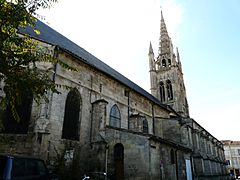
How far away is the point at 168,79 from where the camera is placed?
34375mm

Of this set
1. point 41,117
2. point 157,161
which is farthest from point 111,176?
point 41,117

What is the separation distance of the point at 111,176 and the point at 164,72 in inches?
1063

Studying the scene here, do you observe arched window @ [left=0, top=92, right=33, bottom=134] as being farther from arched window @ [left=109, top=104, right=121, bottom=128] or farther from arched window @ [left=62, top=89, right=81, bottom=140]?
arched window @ [left=109, top=104, right=121, bottom=128]

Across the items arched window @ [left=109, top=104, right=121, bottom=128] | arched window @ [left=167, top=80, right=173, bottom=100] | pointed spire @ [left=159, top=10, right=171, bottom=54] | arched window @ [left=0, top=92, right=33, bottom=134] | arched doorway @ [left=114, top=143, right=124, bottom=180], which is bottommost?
arched doorway @ [left=114, top=143, right=124, bottom=180]

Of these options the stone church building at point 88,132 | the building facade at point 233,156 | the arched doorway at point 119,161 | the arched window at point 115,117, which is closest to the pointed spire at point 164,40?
the stone church building at point 88,132

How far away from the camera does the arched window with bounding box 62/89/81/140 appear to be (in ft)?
36.8

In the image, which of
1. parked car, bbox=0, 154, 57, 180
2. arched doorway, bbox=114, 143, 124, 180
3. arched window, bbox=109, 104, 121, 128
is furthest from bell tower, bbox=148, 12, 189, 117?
parked car, bbox=0, 154, 57, 180

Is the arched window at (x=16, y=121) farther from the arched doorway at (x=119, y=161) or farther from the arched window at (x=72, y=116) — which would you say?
the arched doorway at (x=119, y=161)

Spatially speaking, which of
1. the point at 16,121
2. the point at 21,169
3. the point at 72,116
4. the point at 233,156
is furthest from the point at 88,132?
the point at 233,156

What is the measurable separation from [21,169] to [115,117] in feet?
34.3

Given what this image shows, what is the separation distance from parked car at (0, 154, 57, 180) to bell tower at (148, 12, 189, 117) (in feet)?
89.7

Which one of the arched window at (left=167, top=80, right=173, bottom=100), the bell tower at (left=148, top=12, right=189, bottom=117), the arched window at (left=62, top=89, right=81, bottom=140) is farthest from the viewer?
the arched window at (left=167, top=80, right=173, bottom=100)

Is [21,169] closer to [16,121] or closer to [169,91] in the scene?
[16,121]

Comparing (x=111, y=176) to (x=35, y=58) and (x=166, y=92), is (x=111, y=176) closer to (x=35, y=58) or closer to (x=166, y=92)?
(x=35, y=58)
